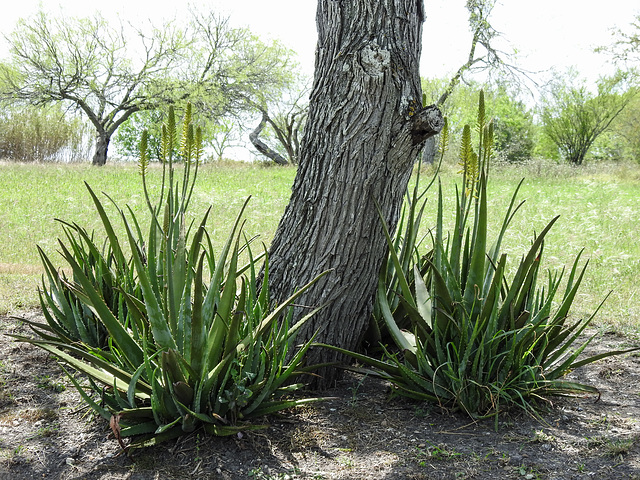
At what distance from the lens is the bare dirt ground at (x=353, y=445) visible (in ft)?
7.44

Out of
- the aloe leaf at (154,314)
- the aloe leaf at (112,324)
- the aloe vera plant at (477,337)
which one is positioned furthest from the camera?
the aloe vera plant at (477,337)

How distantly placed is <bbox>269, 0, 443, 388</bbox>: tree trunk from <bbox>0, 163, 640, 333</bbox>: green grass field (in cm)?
255

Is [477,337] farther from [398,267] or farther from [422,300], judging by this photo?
[398,267]

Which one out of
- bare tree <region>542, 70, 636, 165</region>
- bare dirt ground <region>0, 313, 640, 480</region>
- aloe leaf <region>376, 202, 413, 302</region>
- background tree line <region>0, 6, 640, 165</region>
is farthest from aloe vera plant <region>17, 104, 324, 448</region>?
bare tree <region>542, 70, 636, 165</region>

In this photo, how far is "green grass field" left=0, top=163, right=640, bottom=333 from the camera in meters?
6.08

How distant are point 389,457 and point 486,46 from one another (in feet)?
61.2

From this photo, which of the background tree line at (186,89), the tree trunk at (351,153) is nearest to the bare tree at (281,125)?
the background tree line at (186,89)

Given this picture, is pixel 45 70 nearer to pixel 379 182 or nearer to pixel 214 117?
pixel 214 117

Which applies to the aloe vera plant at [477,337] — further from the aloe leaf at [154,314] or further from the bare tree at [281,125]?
the bare tree at [281,125]

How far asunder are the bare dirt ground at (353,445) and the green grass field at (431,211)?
1.94 meters

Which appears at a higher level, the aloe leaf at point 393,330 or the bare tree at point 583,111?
the bare tree at point 583,111

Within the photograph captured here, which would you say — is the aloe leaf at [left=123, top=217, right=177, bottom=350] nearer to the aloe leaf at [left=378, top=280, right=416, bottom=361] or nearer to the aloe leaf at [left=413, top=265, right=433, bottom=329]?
the aloe leaf at [left=378, top=280, right=416, bottom=361]

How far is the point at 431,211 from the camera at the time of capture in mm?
11289

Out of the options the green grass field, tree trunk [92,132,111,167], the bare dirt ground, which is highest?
tree trunk [92,132,111,167]
